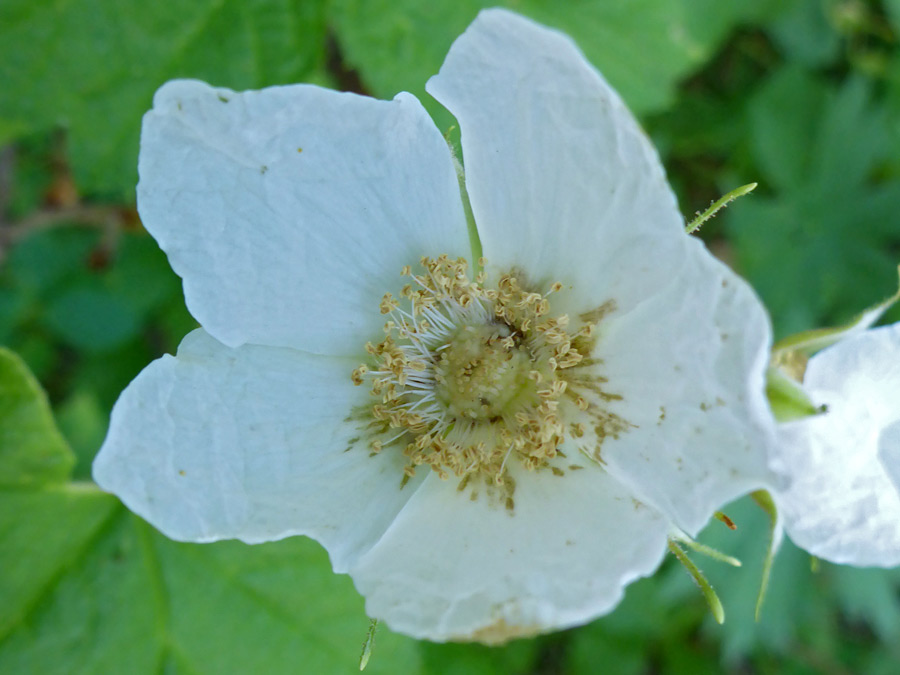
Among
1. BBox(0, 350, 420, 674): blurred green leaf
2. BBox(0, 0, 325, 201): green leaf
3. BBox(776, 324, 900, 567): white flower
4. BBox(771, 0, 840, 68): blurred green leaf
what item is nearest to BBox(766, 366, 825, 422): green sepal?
BBox(776, 324, 900, 567): white flower

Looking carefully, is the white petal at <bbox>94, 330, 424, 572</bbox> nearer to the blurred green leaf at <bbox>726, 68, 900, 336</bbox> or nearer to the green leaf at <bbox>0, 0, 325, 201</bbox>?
the green leaf at <bbox>0, 0, 325, 201</bbox>

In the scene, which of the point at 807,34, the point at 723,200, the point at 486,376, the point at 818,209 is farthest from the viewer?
the point at 807,34

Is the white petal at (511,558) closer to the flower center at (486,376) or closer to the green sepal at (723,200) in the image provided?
the flower center at (486,376)

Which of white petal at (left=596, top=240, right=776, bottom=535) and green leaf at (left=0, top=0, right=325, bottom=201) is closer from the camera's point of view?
white petal at (left=596, top=240, right=776, bottom=535)

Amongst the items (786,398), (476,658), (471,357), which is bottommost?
(476,658)

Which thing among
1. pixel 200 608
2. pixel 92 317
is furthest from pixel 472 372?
pixel 92 317

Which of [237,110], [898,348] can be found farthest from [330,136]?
[898,348]

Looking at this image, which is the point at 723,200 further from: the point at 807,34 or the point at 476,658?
the point at 807,34
